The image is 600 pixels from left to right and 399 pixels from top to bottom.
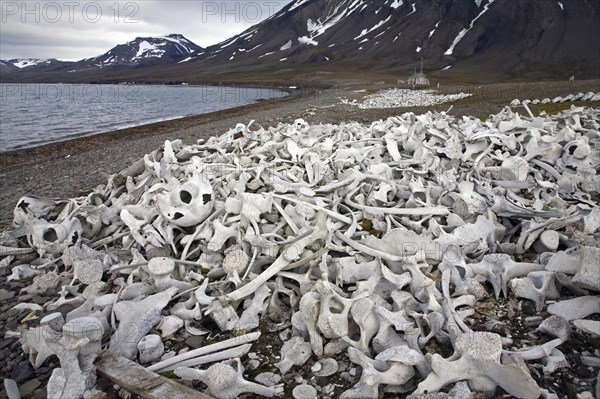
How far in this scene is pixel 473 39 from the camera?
135875mm

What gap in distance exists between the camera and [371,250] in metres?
3.67

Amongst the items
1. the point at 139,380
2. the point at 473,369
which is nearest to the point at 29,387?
the point at 139,380

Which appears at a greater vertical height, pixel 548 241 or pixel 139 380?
pixel 548 241

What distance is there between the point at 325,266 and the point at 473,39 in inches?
6046

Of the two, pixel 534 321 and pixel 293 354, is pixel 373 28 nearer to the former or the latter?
pixel 534 321

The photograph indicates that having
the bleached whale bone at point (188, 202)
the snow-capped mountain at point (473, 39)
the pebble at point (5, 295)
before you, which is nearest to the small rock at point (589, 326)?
the bleached whale bone at point (188, 202)

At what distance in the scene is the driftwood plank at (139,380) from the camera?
247 centimetres

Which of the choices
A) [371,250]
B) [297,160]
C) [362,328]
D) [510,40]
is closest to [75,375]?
[362,328]

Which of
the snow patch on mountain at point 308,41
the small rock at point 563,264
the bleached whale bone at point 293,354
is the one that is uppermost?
the snow patch on mountain at point 308,41

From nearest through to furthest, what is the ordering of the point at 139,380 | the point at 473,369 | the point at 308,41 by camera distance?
the point at 473,369 < the point at 139,380 < the point at 308,41

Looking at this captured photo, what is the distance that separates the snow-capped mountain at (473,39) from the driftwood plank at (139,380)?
117 metres

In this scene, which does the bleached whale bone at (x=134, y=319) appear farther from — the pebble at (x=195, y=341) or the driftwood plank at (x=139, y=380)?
the pebble at (x=195, y=341)

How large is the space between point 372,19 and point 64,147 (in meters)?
196

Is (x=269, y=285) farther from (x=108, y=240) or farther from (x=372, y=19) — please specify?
(x=372, y=19)
